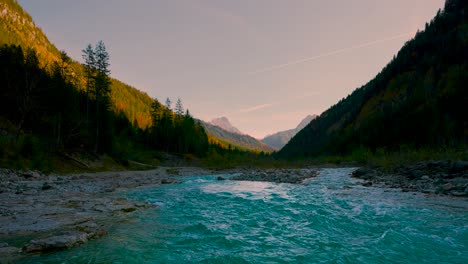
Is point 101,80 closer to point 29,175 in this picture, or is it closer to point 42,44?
point 29,175

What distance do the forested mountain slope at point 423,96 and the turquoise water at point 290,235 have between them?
49389mm

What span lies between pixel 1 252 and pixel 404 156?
109ft

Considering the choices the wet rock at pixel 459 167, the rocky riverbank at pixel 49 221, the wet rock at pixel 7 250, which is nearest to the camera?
the wet rock at pixel 7 250

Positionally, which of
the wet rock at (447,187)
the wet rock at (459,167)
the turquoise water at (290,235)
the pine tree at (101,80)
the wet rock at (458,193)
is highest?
the pine tree at (101,80)

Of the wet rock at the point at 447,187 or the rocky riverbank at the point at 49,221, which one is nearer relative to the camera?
the rocky riverbank at the point at 49,221

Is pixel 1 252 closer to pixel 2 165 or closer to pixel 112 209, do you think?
pixel 112 209

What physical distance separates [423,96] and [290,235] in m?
102

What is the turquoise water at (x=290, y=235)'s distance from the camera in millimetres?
5852

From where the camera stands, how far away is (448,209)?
10.4 metres

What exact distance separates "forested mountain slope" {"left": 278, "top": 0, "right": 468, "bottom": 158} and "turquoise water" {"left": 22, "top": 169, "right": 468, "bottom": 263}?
162 ft

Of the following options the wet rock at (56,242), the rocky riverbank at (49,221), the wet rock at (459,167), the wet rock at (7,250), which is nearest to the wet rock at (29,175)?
the rocky riverbank at (49,221)

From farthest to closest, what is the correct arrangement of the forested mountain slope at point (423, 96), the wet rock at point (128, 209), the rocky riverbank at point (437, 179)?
the forested mountain slope at point (423, 96) < the rocky riverbank at point (437, 179) < the wet rock at point (128, 209)

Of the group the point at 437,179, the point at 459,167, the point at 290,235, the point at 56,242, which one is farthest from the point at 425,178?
the point at 56,242

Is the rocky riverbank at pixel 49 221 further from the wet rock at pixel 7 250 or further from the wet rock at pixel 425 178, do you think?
the wet rock at pixel 425 178
